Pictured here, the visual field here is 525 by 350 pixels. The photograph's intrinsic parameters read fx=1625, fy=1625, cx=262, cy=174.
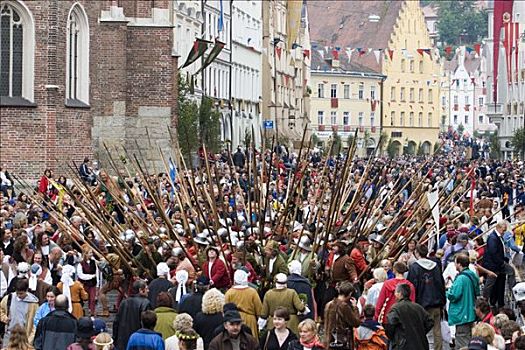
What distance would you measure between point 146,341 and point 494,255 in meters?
8.35

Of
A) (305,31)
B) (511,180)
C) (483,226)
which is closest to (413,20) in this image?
(305,31)

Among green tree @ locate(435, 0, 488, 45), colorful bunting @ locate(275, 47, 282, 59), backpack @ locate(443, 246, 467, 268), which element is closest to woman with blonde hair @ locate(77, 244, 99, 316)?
backpack @ locate(443, 246, 467, 268)

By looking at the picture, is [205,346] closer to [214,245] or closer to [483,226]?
[214,245]

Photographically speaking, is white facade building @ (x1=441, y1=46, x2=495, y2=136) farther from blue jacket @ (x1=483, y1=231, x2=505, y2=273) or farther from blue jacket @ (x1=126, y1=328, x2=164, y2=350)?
blue jacket @ (x1=126, y1=328, x2=164, y2=350)

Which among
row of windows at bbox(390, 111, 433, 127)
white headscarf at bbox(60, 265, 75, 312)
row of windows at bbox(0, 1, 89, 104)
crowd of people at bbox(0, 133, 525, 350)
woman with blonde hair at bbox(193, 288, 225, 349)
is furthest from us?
row of windows at bbox(390, 111, 433, 127)

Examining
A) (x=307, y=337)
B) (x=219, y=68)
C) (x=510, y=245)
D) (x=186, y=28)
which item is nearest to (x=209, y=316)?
(x=307, y=337)

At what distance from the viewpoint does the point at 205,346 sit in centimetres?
1519

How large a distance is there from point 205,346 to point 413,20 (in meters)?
112

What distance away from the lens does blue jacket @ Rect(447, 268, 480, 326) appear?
58.6ft

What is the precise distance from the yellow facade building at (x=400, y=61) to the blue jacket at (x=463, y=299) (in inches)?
4046

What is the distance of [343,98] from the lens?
12119 centimetres

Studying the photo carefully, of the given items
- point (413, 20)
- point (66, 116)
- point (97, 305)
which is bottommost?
point (97, 305)

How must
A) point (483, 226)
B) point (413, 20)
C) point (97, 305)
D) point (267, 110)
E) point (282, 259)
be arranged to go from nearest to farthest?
point (282, 259), point (97, 305), point (483, 226), point (267, 110), point (413, 20)

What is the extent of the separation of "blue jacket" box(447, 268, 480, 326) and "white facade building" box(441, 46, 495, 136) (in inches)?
6242
